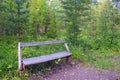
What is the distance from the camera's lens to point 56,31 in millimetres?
15344

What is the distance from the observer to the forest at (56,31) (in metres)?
8.91

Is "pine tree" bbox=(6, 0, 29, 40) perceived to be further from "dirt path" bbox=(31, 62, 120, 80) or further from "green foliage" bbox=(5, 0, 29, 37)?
"dirt path" bbox=(31, 62, 120, 80)

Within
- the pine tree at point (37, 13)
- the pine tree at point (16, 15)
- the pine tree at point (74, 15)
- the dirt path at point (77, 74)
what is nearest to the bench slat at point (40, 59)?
the dirt path at point (77, 74)

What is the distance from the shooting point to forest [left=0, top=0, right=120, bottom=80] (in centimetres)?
891

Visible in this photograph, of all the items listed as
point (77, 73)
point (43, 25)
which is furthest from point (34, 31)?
point (77, 73)

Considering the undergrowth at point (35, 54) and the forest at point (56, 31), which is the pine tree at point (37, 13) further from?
the undergrowth at point (35, 54)

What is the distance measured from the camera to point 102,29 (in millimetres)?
14445

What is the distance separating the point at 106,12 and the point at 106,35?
5.02 ft

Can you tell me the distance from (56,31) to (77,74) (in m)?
7.71

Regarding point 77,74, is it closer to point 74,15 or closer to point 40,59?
point 40,59

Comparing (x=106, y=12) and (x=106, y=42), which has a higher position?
(x=106, y=12)

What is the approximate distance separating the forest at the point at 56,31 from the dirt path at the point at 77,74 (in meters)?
0.36

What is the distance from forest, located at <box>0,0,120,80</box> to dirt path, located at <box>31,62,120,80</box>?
0.36m

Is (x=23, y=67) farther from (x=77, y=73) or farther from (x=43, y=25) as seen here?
(x=43, y=25)
